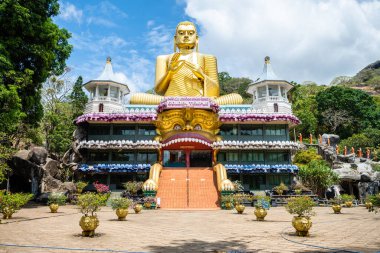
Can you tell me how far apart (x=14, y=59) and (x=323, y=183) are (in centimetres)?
2538

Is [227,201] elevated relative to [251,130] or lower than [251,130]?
lower

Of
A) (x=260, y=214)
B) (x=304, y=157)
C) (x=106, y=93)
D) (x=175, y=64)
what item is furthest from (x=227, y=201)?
(x=106, y=93)

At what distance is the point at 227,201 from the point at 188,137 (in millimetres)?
8063

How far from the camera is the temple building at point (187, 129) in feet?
92.0

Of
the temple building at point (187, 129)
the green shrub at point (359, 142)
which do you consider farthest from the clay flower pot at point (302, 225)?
the green shrub at point (359, 142)

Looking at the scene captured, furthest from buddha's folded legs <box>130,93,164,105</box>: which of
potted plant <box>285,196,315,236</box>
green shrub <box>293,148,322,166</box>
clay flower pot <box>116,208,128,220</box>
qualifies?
potted plant <box>285,196,315,236</box>

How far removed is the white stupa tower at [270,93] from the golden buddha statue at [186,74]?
2.26m

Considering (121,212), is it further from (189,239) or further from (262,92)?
(262,92)

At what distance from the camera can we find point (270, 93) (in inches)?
1284

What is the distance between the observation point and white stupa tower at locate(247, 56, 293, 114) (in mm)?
31559

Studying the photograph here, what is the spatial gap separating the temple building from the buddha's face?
104 millimetres

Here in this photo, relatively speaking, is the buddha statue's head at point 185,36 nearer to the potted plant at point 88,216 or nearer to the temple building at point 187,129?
the temple building at point 187,129

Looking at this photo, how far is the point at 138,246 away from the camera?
8055 millimetres

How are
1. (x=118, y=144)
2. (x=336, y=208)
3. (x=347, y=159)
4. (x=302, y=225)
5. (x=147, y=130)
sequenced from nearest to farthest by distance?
1. (x=302, y=225)
2. (x=336, y=208)
3. (x=118, y=144)
4. (x=147, y=130)
5. (x=347, y=159)
